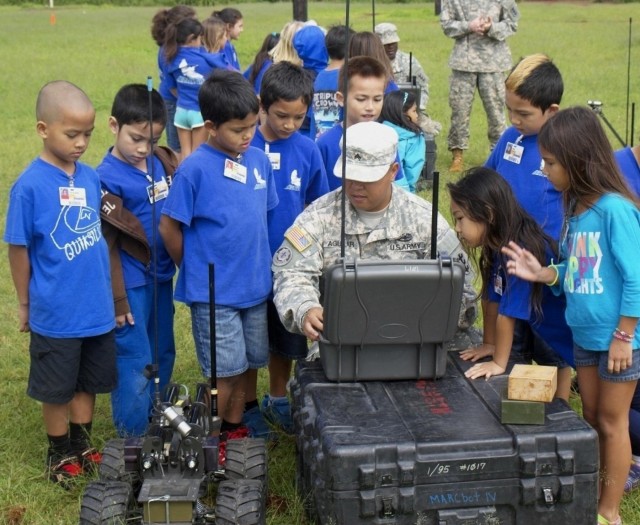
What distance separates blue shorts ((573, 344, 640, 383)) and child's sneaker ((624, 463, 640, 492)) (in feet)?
1.95

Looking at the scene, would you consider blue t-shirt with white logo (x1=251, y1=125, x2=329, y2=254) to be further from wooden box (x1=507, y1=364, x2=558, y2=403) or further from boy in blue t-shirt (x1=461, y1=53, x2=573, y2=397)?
wooden box (x1=507, y1=364, x2=558, y2=403)

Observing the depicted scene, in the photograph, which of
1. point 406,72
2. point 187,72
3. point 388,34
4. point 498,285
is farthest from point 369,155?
point 406,72

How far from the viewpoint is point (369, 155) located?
364cm

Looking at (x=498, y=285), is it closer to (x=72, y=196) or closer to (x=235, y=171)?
(x=235, y=171)

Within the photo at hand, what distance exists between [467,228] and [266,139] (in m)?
1.09

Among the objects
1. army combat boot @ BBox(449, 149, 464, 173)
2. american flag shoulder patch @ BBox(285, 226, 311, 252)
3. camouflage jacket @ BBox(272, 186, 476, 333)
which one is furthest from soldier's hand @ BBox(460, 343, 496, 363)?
army combat boot @ BBox(449, 149, 464, 173)

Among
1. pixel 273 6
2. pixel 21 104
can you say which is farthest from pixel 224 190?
pixel 273 6

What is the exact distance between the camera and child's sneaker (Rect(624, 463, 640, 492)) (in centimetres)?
380

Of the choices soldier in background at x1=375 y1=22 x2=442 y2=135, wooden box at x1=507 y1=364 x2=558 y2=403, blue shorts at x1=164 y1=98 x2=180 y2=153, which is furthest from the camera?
blue shorts at x1=164 y1=98 x2=180 y2=153

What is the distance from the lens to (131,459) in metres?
3.28

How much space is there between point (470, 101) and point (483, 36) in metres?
0.65

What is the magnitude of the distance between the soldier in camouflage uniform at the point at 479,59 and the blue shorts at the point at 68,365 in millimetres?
6109

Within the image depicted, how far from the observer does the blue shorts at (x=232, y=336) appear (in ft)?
12.9

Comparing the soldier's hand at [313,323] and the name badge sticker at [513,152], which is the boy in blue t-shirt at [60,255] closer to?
the soldier's hand at [313,323]
